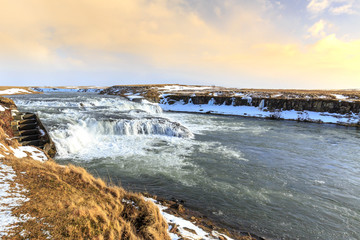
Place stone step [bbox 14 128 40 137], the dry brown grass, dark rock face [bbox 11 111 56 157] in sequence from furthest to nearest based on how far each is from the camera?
stone step [bbox 14 128 40 137], dark rock face [bbox 11 111 56 157], the dry brown grass

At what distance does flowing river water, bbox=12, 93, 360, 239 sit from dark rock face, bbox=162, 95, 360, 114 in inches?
615

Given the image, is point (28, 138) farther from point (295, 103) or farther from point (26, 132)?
point (295, 103)

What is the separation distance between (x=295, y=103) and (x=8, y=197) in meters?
43.0

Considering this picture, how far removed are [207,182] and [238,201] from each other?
2073 millimetres

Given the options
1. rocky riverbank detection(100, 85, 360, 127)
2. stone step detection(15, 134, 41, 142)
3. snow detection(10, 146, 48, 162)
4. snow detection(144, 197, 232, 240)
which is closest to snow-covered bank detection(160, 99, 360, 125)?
rocky riverbank detection(100, 85, 360, 127)

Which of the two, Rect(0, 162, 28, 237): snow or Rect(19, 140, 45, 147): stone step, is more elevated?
Rect(0, 162, 28, 237): snow

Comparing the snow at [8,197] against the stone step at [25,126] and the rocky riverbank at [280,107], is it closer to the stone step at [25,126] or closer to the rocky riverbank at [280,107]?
the stone step at [25,126]

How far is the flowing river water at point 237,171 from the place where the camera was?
7301 millimetres

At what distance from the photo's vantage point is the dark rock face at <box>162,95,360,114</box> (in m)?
32.4

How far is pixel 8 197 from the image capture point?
14.5 feet

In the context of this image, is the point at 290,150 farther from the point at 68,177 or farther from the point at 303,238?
the point at 68,177

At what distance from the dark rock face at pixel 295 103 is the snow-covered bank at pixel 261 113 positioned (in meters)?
1.08

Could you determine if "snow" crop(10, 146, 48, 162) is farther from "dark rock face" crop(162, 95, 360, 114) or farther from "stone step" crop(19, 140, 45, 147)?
"dark rock face" crop(162, 95, 360, 114)

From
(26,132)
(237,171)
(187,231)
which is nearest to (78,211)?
(187,231)
